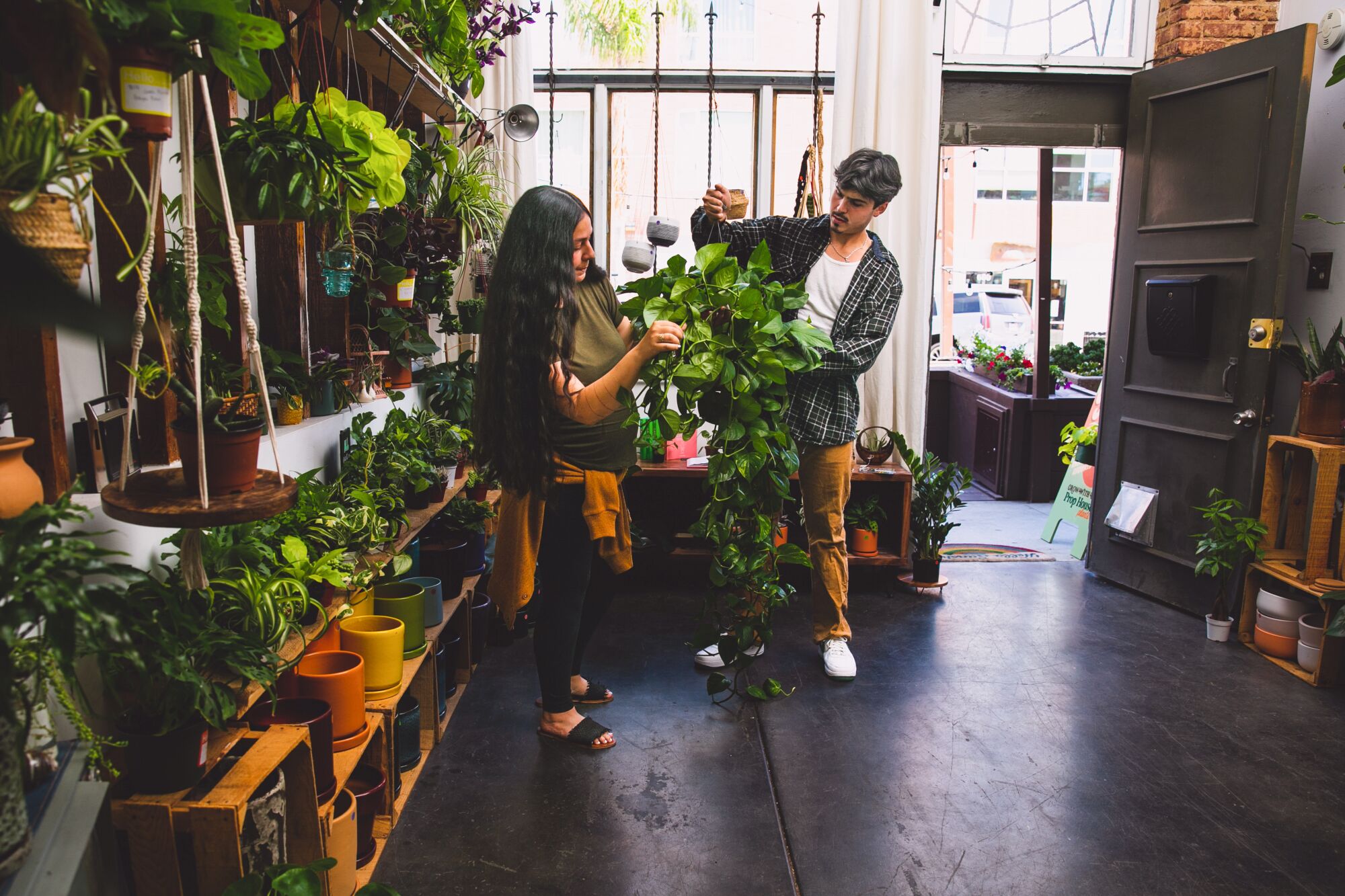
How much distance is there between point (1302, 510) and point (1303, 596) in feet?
1.03

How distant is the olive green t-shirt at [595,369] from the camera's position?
221 centimetres

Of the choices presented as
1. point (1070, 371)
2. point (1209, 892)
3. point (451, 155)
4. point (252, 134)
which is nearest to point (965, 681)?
point (1209, 892)

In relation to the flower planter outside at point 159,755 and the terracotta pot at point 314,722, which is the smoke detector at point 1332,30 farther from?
the flower planter outside at point 159,755

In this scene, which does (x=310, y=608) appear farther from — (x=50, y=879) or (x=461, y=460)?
(x=461, y=460)

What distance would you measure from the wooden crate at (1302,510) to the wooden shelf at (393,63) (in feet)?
10.0

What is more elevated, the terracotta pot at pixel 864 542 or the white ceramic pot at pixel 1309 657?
the terracotta pot at pixel 864 542

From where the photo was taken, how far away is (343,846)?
69.0 inches

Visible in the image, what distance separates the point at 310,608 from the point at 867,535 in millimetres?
2588

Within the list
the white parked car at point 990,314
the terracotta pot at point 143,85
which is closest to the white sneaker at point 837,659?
the terracotta pot at point 143,85

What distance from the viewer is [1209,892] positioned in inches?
77.7

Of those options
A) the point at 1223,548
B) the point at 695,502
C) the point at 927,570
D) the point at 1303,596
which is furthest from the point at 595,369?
the point at 1303,596

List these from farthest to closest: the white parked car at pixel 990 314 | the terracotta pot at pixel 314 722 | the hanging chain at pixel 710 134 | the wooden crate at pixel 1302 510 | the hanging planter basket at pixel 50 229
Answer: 1. the white parked car at pixel 990 314
2. the hanging chain at pixel 710 134
3. the wooden crate at pixel 1302 510
4. the terracotta pot at pixel 314 722
5. the hanging planter basket at pixel 50 229

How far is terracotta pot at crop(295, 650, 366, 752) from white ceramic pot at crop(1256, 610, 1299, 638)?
306 centimetres

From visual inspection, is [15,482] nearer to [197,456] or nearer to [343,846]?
[197,456]
